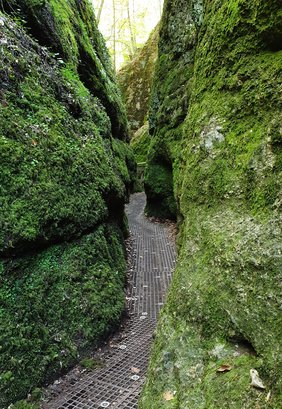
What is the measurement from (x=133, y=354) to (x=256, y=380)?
2.41m

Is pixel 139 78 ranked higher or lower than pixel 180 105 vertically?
higher

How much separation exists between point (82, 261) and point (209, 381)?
9.05 ft

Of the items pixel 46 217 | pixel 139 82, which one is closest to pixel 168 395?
pixel 46 217

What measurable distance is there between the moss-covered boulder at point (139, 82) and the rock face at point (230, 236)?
26100 mm

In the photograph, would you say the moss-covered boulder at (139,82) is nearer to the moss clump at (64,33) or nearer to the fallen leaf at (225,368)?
the moss clump at (64,33)

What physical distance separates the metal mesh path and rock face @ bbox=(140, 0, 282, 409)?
0.73 m

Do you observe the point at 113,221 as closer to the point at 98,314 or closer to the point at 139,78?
the point at 98,314

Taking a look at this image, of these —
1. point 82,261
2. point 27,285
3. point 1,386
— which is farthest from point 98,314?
point 1,386

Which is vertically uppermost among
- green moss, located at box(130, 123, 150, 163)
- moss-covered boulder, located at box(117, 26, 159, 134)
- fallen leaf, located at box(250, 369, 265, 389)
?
moss-covered boulder, located at box(117, 26, 159, 134)

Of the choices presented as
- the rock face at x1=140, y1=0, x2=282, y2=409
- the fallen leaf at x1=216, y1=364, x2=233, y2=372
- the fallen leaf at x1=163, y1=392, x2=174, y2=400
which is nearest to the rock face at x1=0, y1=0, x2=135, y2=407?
the rock face at x1=140, y1=0, x2=282, y2=409

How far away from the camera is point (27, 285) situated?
12.6ft

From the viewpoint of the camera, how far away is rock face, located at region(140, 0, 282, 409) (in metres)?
2.24

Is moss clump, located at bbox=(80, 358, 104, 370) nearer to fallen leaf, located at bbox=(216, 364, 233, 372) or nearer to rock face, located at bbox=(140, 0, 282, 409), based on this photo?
rock face, located at bbox=(140, 0, 282, 409)

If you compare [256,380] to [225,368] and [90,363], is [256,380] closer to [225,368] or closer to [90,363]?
[225,368]
